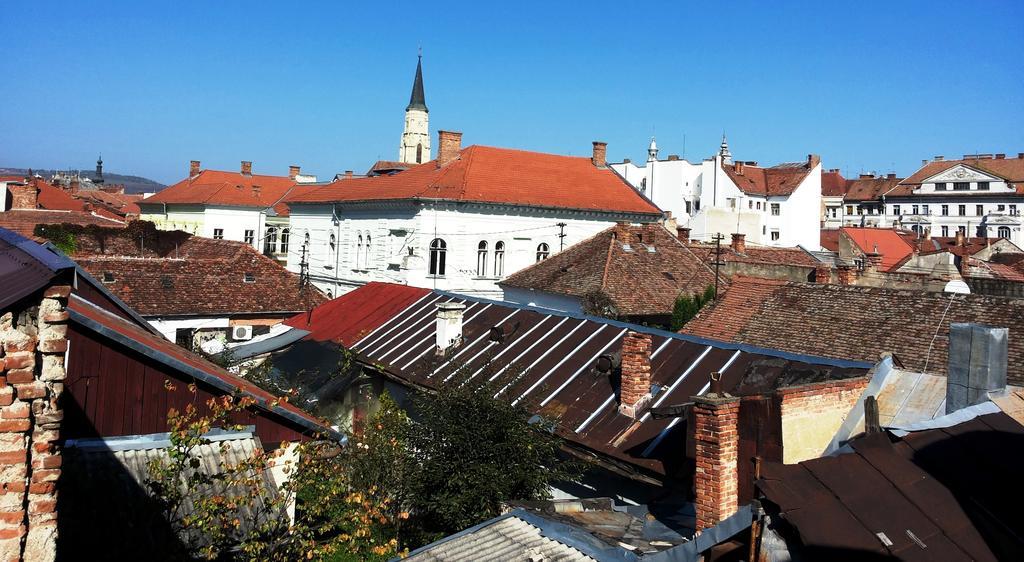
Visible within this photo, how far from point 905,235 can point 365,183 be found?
3523 cm

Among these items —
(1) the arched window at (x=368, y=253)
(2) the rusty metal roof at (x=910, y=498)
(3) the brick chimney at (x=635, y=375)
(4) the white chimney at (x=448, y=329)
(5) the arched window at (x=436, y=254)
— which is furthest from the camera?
(1) the arched window at (x=368, y=253)

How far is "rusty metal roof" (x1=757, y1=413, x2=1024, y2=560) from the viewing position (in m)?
6.07

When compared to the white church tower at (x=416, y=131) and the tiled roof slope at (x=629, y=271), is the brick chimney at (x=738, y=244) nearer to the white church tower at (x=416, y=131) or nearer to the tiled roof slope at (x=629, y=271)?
the tiled roof slope at (x=629, y=271)

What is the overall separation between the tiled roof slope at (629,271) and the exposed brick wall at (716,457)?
16916mm

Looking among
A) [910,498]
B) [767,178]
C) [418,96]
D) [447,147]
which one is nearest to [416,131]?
[418,96]

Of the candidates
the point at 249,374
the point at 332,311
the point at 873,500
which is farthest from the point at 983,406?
the point at 332,311

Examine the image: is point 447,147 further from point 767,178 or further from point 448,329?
point 767,178

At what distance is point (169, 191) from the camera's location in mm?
68312

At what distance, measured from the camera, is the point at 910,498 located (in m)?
6.54

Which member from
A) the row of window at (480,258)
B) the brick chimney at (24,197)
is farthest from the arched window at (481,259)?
the brick chimney at (24,197)

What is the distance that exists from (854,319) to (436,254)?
21053mm

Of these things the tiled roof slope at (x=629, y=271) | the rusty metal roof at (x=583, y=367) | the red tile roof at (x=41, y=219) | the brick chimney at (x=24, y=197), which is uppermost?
the brick chimney at (x=24, y=197)

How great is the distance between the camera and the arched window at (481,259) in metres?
37.9

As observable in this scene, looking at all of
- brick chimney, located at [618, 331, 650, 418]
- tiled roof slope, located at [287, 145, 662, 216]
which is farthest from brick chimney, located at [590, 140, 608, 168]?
brick chimney, located at [618, 331, 650, 418]
